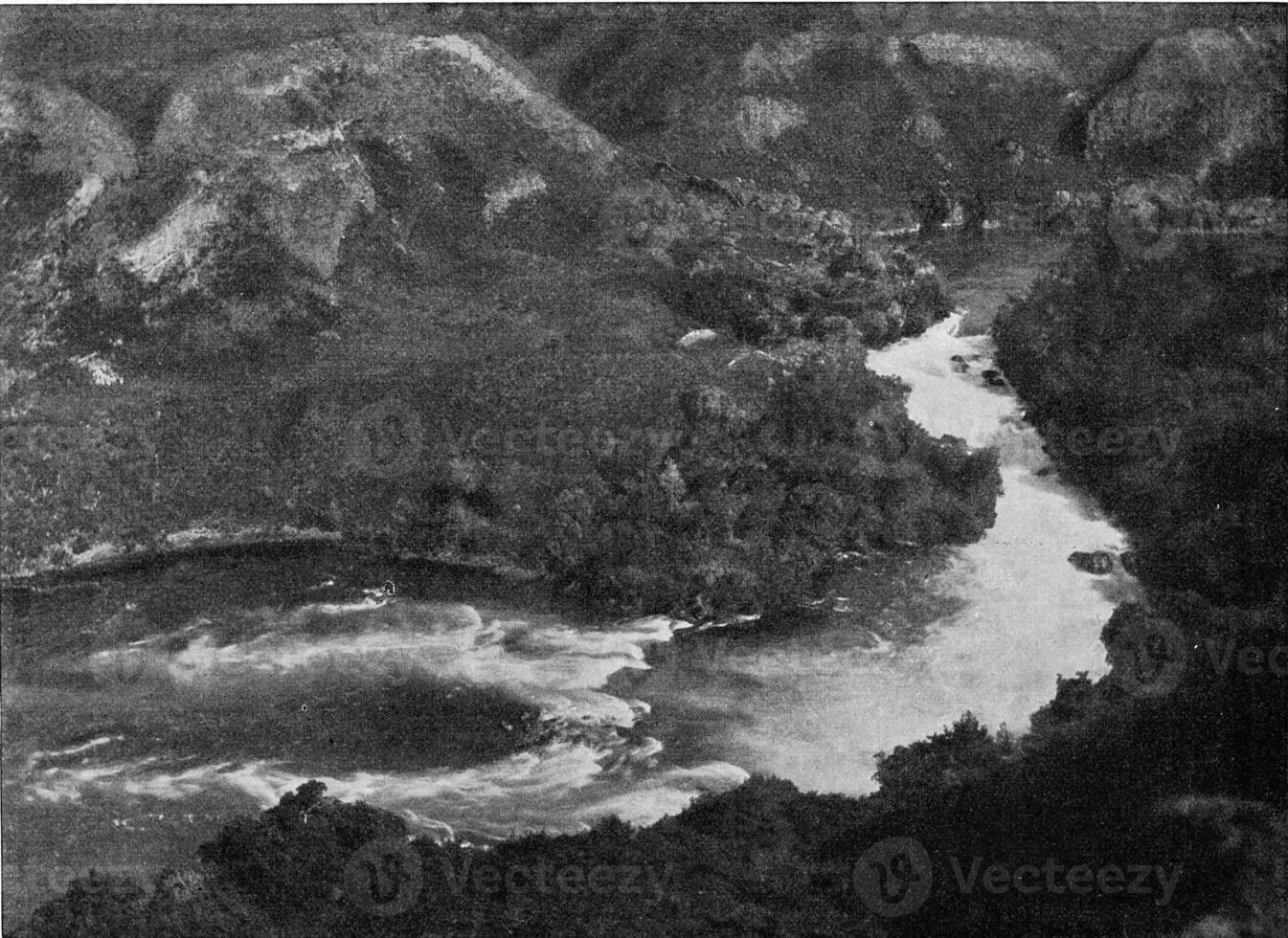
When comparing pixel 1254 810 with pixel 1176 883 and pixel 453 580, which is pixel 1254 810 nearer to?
pixel 1176 883

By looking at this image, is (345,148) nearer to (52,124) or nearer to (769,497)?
(52,124)

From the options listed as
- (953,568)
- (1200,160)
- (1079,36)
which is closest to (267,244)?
(953,568)

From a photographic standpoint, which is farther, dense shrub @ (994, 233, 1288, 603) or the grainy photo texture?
dense shrub @ (994, 233, 1288, 603)
